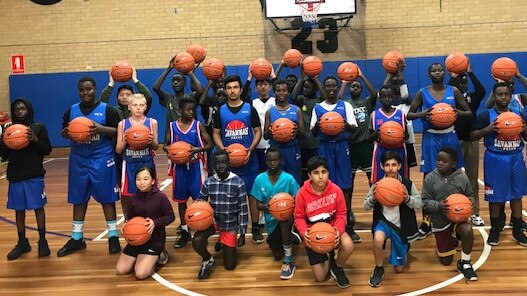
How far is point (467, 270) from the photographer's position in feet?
12.6

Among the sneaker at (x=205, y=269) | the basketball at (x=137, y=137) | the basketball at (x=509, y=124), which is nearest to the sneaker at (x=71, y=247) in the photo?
the basketball at (x=137, y=137)

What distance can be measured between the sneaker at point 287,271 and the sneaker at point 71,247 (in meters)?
2.02

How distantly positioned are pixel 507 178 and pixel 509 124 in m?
0.49

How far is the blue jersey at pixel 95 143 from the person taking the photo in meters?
4.62

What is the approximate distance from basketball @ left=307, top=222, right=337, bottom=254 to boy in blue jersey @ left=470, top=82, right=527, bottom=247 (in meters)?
1.67

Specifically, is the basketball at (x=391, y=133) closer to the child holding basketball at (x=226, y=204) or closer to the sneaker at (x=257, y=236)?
the child holding basketball at (x=226, y=204)

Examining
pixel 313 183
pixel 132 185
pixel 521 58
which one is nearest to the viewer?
pixel 313 183

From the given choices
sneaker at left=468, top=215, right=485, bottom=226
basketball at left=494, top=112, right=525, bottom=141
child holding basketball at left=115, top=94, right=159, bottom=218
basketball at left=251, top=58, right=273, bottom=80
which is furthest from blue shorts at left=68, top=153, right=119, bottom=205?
sneaker at left=468, top=215, right=485, bottom=226

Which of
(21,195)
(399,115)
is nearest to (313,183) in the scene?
(399,115)

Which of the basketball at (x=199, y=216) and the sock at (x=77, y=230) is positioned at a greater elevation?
the basketball at (x=199, y=216)

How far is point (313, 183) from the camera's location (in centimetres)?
395

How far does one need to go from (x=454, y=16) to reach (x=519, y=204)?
7789mm

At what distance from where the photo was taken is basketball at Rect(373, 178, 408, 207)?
12.4 feet

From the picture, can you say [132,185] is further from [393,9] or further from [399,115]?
[393,9]
